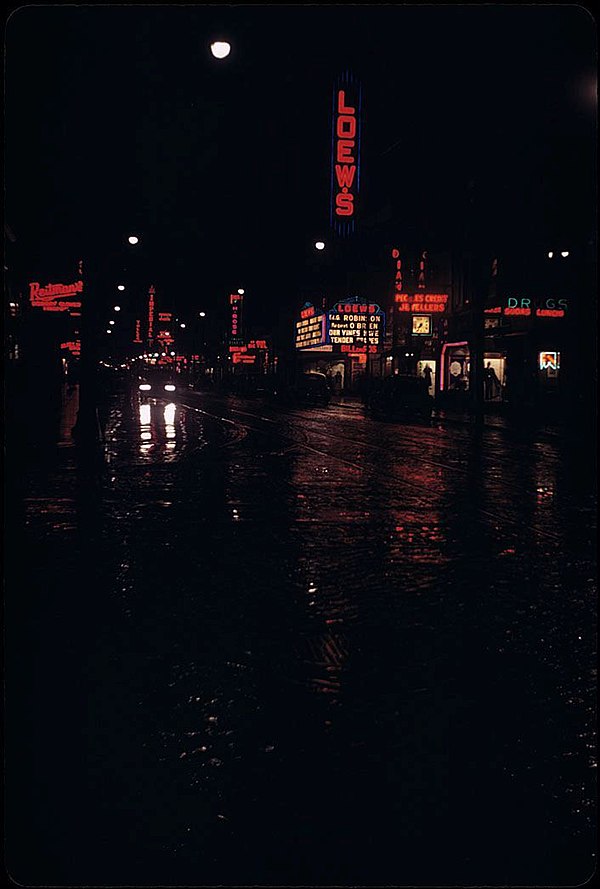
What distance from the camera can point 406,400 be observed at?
42281 mm

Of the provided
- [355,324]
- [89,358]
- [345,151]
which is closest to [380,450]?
[89,358]

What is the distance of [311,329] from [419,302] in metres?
21.1

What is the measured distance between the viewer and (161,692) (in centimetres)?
529

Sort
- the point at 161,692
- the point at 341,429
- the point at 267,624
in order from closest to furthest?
the point at 161,692 → the point at 267,624 → the point at 341,429

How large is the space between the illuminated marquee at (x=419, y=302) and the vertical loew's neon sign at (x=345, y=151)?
5860 millimetres

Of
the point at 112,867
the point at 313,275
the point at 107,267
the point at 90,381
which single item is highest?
the point at 313,275

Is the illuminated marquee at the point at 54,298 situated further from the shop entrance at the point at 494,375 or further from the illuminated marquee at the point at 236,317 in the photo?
the illuminated marquee at the point at 236,317

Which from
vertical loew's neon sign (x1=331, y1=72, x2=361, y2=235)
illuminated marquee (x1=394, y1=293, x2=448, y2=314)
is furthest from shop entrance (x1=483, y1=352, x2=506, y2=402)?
vertical loew's neon sign (x1=331, y1=72, x2=361, y2=235)

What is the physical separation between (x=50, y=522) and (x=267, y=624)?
222 inches

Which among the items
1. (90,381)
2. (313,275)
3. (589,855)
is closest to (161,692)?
(589,855)

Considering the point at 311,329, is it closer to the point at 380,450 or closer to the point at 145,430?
the point at 145,430

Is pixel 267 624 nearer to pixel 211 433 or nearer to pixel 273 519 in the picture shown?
pixel 273 519

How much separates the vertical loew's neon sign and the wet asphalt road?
134ft

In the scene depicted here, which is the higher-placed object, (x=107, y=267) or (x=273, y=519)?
(x=107, y=267)
